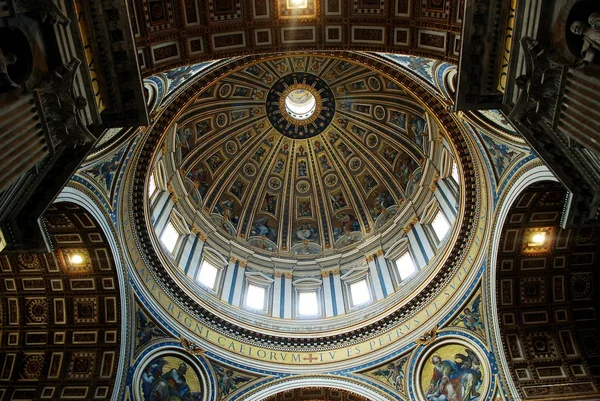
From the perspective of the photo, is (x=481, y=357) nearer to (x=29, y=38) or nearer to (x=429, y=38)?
(x=429, y=38)

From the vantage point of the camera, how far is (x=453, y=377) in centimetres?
1827

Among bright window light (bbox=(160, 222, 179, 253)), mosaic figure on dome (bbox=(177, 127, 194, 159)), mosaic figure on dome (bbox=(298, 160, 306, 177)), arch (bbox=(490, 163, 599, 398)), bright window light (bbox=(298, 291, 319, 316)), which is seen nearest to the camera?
arch (bbox=(490, 163, 599, 398))

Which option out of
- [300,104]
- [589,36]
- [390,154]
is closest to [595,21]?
[589,36]

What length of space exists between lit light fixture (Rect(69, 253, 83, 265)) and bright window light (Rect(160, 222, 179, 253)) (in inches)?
208

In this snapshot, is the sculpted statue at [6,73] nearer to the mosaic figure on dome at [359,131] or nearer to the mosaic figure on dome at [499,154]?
the mosaic figure on dome at [499,154]

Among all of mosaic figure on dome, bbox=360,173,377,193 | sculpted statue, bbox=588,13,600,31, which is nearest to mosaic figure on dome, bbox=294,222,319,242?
mosaic figure on dome, bbox=360,173,377,193

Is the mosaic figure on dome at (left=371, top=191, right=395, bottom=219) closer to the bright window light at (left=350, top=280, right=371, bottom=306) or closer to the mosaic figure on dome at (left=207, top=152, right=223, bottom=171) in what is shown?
the bright window light at (left=350, top=280, right=371, bottom=306)

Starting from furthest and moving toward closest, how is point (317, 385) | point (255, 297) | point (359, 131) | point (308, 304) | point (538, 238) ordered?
point (359, 131)
point (308, 304)
point (255, 297)
point (317, 385)
point (538, 238)

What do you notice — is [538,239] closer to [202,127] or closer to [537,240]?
[537,240]

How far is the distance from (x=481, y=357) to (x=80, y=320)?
1420 centimetres

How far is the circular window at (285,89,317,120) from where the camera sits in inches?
1247

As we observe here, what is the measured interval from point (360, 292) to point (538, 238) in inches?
402

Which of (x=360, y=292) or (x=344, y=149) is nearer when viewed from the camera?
(x=360, y=292)

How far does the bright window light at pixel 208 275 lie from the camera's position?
23395mm
